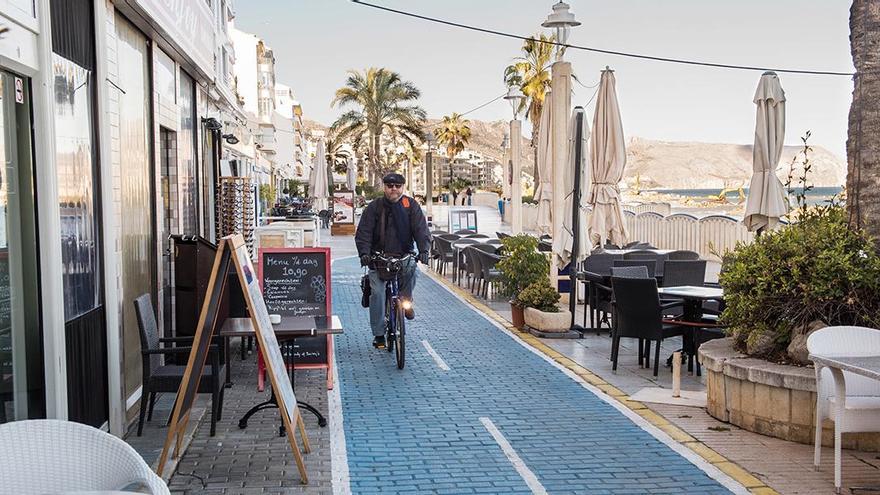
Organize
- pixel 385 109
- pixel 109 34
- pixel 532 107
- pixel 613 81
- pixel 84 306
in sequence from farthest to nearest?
pixel 385 109 < pixel 532 107 < pixel 613 81 < pixel 109 34 < pixel 84 306

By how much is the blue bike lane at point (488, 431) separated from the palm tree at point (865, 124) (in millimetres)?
2643

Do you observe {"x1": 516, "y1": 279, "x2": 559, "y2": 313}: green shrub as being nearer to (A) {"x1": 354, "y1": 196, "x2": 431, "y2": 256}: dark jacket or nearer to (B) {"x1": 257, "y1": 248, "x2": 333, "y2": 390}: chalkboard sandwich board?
(A) {"x1": 354, "y1": 196, "x2": 431, "y2": 256}: dark jacket

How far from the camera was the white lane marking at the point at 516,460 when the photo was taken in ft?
18.8

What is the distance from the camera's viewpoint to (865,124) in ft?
25.2

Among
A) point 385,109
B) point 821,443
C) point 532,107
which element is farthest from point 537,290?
point 385,109

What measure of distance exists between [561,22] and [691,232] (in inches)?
477

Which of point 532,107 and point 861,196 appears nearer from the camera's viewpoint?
point 861,196

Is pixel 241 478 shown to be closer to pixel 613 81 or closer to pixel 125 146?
pixel 125 146

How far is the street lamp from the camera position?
1211cm

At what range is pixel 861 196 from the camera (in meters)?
7.64

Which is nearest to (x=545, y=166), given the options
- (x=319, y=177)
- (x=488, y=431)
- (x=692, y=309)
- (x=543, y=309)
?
(x=543, y=309)

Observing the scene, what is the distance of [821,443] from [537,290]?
5.86 metres

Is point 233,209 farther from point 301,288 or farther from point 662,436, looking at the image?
point 662,436

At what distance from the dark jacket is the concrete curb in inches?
79.5
